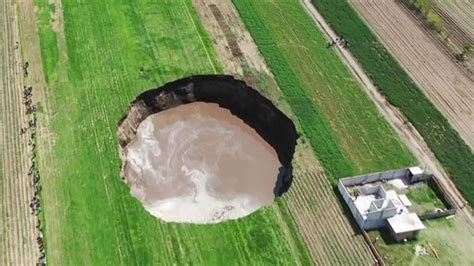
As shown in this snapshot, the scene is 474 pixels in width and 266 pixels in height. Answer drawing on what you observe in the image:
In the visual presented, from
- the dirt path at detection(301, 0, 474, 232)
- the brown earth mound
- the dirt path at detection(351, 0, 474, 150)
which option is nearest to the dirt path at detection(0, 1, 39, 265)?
the brown earth mound

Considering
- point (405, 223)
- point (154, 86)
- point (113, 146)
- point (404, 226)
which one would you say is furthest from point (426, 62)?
point (113, 146)

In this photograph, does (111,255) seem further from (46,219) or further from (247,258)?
(247,258)

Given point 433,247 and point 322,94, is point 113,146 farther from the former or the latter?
point 433,247

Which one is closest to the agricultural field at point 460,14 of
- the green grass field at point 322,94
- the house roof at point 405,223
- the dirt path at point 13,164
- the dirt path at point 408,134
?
the dirt path at point 408,134

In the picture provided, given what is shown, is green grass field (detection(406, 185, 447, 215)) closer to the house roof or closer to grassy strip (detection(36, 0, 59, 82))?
the house roof

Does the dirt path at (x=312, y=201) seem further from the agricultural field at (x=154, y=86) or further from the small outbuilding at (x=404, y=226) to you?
the small outbuilding at (x=404, y=226)

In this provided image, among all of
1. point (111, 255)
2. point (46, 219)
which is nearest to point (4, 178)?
point (46, 219)
